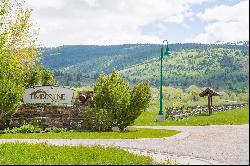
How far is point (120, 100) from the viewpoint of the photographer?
130ft

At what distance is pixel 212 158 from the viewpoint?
824 inches

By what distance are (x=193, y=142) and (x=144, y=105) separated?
12.0 m

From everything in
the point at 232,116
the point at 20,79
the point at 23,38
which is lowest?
the point at 232,116

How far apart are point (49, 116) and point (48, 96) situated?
9.59 ft

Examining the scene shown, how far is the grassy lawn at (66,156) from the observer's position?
19.1 m

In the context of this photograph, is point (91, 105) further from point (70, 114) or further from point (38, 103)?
point (38, 103)

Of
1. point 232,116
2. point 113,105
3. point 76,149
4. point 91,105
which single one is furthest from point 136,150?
point 232,116

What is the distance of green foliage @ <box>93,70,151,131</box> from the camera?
39.5 metres

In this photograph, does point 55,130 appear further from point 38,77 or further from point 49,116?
point 38,77

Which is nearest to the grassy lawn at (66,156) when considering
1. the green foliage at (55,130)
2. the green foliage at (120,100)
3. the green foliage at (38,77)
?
the green foliage at (55,130)

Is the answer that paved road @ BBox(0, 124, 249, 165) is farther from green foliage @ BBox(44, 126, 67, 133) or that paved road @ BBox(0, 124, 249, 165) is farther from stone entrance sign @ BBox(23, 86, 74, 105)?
stone entrance sign @ BBox(23, 86, 74, 105)

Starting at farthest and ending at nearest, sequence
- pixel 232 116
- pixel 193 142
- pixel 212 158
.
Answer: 1. pixel 232 116
2. pixel 193 142
3. pixel 212 158

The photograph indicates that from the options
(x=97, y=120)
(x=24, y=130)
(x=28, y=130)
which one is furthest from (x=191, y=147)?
(x=24, y=130)

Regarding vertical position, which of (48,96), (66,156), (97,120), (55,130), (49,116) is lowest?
(55,130)
